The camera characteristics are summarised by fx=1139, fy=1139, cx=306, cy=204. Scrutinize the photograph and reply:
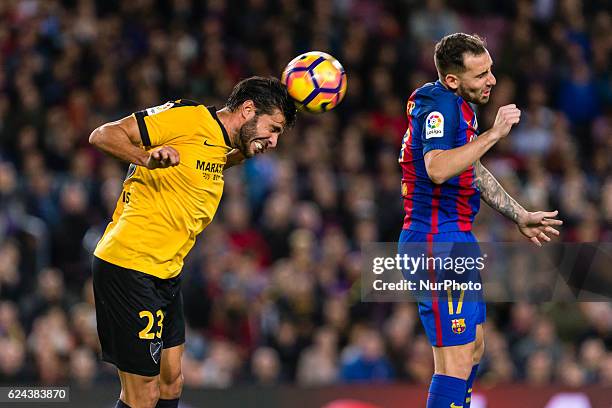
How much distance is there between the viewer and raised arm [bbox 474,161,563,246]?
6.27 metres

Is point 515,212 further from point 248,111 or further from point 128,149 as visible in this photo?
point 128,149

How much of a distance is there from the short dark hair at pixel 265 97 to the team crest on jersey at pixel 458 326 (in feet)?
4.60

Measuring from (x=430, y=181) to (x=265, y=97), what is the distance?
101 centimetres

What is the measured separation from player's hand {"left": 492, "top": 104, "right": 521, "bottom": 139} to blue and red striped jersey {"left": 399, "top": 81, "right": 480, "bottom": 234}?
0.25 m

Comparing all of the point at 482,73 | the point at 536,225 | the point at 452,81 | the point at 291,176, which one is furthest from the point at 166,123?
the point at 291,176

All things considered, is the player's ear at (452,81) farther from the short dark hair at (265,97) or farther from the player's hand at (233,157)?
the player's hand at (233,157)

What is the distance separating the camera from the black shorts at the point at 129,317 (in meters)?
6.06

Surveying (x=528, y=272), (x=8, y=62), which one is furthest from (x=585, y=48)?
(x=8, y=62)

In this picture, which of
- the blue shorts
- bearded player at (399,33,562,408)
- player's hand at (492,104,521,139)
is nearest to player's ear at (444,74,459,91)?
bearded player at (399,33,562,408)

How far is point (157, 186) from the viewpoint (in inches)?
240

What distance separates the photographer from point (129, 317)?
6.07 meters

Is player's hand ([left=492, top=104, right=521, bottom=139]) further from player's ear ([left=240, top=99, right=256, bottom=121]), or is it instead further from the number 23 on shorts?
the number 23 on shorts

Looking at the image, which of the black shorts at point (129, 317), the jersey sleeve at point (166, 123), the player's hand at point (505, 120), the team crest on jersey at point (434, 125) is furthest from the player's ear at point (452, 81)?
the black shorts at point (129, 317)

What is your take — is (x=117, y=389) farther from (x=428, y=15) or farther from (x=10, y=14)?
(x=428, y=15)
